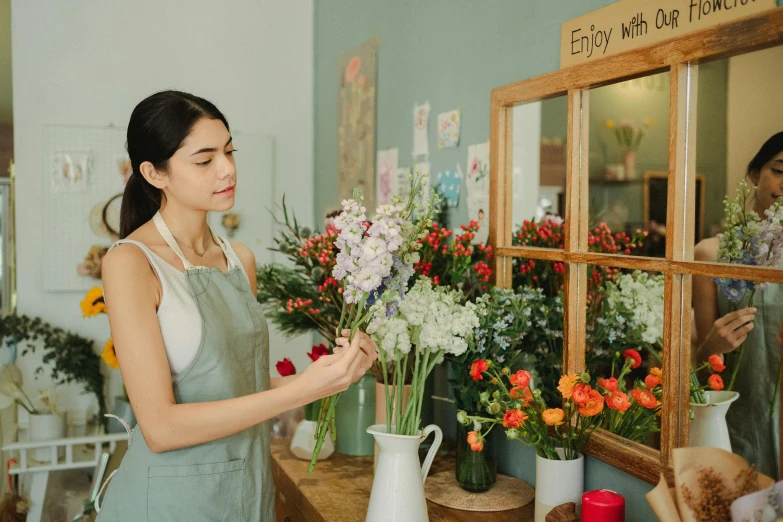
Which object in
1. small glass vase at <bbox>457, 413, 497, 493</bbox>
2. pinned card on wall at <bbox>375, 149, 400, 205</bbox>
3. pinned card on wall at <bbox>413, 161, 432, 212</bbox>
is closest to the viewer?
small glass vase at <bbox>457, 413, 497, 493</bbox>

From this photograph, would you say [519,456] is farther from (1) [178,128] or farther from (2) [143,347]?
(1) [178,128]

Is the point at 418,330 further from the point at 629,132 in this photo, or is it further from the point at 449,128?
the point at 449,128

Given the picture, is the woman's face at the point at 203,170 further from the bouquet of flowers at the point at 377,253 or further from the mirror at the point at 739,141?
the mirror at the point at 739,141

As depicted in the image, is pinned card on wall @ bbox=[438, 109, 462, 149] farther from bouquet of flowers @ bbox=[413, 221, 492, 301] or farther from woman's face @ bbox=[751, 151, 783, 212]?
woman's face @ bbox=[751, 151, 783, 212]

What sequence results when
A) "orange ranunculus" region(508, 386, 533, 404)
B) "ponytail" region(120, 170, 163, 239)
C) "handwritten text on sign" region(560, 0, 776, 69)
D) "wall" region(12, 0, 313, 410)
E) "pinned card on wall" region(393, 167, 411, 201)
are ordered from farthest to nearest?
"wall" region(12, 0, 313, 410), "pinned card on wall" region(393, 167, 411, 201), "ponytail" region(120, 170, 163, 239), "orange ranunculus" region(508, 386, 533, 404), "handwritten text on sign" region(560, 0, 776, 69)

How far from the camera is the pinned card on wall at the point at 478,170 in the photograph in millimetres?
1938

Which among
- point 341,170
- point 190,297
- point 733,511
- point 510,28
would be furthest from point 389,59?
point 733,511

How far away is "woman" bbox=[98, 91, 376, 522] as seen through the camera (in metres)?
1.30

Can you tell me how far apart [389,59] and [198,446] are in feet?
5.47

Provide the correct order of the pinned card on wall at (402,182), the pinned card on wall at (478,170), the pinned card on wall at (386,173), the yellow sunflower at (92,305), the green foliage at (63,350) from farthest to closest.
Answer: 1. the green foliage at (63,350)
2. the yellow sunflower at (92,305)
3. the pinned card on wall at (386,173)
4. the pinned card on wall at (402,182)
5. the pinned card on wall at (478,170)

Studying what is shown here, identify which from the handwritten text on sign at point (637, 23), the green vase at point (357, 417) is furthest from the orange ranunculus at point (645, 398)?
the green vase at point (357, 417)

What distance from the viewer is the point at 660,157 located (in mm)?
1310

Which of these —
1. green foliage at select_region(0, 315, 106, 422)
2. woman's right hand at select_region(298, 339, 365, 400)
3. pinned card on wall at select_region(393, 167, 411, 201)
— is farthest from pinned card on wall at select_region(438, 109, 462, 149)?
green foliage at select_region(0, 315, 106, 422)

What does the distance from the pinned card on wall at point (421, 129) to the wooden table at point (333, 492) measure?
0.97 metres
